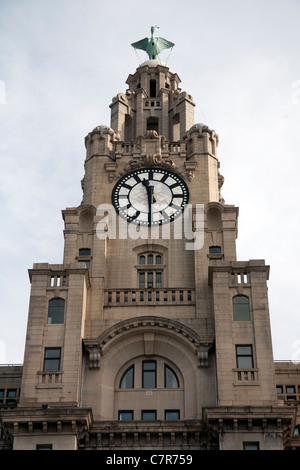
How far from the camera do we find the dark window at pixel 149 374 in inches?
1933

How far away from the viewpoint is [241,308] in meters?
49.2

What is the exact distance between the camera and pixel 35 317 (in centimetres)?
4884

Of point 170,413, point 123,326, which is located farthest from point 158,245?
point 170,413

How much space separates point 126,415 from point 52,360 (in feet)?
15.3

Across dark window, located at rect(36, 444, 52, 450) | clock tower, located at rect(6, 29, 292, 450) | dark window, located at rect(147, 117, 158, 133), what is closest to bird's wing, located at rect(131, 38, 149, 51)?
dark window, located at rect(147, 117, 158, 133)

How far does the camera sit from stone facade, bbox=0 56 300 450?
4481 cm

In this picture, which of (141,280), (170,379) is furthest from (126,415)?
(141,280)

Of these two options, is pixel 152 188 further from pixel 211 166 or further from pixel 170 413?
pixel 170 413

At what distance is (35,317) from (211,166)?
1656 cm

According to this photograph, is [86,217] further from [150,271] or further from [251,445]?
[251,445]

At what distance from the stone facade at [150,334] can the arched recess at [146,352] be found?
0.19 ft

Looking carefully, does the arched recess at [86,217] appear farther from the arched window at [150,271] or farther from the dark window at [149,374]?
the dark window at [149,374]

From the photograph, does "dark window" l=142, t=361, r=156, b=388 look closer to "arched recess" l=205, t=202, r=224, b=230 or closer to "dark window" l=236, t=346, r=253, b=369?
"dark window" l=236, t=346, r=253, b=369

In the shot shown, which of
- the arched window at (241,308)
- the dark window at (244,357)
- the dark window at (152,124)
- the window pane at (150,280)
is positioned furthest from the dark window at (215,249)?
the dark window at (152,124)
